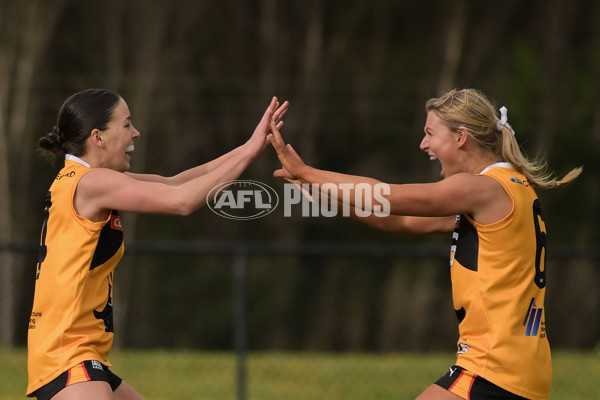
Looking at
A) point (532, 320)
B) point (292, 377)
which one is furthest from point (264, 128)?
point (292, 377)

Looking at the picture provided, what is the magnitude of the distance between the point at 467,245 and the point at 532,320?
1.27 feet

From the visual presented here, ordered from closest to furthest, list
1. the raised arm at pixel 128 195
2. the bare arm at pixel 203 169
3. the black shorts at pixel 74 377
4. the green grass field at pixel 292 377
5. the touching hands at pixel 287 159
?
the black shorts at pixel 74 377 < the raised arm at pixel 128 195 < the touching hands at pixel 287 159 < the bare arm at pixel 203 169 < the green grass field at pixel 292 377

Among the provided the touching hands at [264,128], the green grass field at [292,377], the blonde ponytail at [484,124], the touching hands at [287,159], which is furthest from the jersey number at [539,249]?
the green grass field at [292,377]

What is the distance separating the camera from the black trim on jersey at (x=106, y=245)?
3545 mm

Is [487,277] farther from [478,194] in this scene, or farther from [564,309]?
[564,309]

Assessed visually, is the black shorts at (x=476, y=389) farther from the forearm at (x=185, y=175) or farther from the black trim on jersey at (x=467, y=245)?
the forearm at (x=185, y=175)

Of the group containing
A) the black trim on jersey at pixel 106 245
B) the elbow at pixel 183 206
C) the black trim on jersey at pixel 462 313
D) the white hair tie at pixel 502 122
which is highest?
the white hair tie at pixel 502 122

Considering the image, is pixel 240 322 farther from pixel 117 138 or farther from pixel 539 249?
pixel 539 249

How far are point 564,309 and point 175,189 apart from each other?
9.89 meters

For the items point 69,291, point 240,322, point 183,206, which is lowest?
point 240,322

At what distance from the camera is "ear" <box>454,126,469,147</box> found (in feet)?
12.1

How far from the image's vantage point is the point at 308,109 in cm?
1432

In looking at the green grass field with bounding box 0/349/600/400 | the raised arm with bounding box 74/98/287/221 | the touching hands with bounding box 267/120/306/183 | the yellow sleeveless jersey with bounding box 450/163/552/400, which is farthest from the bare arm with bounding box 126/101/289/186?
the green grass field with bounding box 0/349/600/400

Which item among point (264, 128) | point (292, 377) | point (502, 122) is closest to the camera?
point (502, 122)
